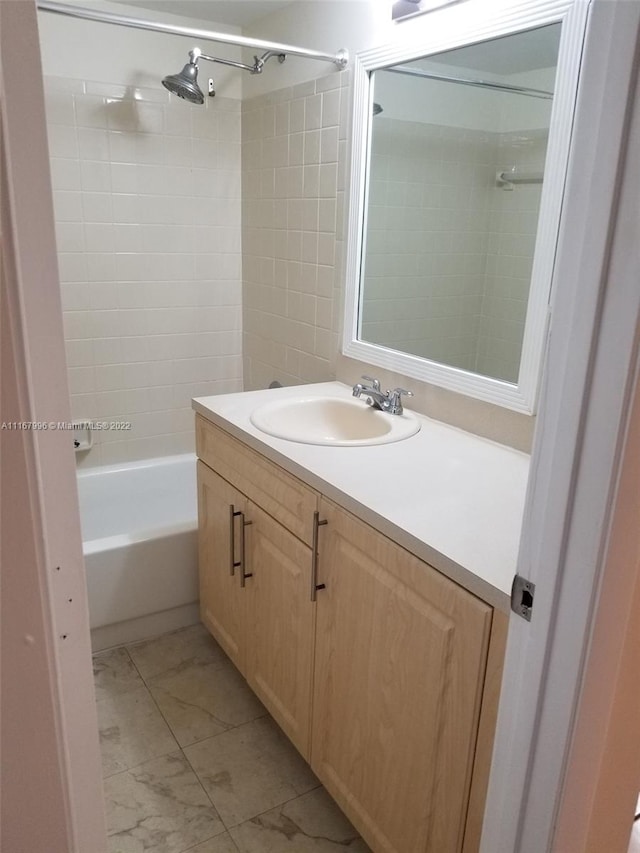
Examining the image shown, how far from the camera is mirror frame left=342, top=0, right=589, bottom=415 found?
4.33 feet

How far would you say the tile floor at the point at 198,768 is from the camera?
1.49m

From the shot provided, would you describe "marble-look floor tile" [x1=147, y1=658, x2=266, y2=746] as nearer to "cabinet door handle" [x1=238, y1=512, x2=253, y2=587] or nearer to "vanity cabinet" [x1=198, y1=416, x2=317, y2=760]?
"vanity cabinet" [x1=198, y1=416, x2=317, y2=760]

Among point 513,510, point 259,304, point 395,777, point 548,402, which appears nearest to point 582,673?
point 548,402

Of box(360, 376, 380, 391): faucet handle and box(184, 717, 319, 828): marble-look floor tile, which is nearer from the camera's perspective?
box(184, 717, 319, 828): marble-look floor tile

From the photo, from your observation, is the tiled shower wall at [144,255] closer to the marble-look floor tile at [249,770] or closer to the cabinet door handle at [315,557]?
the marble-look floor tile at [249,770]

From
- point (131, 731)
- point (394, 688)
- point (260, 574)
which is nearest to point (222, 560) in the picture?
point (260, 574)

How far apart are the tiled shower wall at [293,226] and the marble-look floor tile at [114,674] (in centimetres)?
115

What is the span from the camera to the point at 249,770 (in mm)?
1681

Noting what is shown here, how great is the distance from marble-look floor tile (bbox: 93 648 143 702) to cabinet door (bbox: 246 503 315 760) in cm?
45

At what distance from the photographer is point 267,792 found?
162 cm

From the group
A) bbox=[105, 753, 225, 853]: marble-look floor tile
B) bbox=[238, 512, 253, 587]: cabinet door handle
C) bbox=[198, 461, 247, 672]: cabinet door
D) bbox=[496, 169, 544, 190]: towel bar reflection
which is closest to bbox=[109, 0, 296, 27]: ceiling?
bbox=[496, 169, 544, 190]: towel bar reflection

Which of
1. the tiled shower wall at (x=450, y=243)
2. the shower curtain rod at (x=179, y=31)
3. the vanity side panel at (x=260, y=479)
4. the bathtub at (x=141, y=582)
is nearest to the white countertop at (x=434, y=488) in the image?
the vanity side panel at (x=260, y=479)

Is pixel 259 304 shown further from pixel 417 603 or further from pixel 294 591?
pixel 417 603

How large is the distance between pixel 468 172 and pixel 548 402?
3.83 ft
